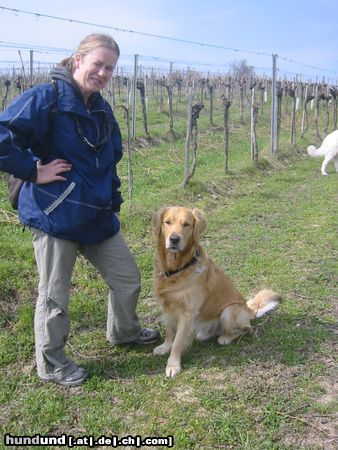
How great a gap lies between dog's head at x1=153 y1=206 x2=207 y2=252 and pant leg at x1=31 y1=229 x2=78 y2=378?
2.53 feet

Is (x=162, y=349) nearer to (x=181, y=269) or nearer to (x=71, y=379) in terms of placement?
(x=181, y=269)

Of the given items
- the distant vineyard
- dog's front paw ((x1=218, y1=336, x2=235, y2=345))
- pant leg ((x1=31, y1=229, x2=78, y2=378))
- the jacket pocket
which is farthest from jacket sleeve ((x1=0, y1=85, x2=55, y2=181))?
the distant vineyard

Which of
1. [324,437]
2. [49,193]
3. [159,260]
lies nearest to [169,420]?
[324,437]

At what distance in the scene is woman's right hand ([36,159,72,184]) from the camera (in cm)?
285

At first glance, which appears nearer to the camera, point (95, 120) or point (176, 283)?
point (95, 120)

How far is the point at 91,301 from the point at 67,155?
189cm

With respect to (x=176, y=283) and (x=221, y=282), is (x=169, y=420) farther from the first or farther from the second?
(x=221, y=282)

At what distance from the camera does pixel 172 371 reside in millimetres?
3373

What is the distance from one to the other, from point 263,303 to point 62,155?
2332 millimetres

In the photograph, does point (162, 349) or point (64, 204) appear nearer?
point (64, 204)

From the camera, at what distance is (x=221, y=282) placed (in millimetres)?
3861

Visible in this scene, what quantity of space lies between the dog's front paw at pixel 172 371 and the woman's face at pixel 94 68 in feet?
6.56

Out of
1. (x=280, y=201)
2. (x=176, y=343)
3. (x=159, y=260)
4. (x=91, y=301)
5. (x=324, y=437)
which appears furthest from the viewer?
(x=280, y=201)

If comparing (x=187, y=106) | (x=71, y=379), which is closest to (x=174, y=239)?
(x=71, y=379)
